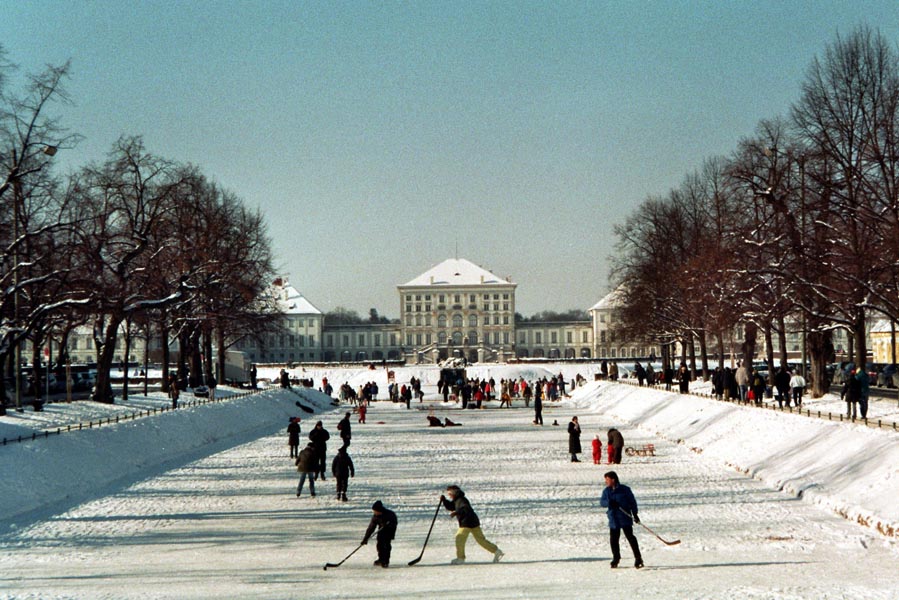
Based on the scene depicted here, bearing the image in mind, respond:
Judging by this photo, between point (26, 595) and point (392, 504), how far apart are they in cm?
777

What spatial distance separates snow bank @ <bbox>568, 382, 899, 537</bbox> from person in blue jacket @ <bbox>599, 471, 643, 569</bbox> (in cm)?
406

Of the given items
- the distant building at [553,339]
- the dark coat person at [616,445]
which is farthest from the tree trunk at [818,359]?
the distant building at [553,339]

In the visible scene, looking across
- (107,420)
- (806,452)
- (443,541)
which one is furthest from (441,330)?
(443,541)

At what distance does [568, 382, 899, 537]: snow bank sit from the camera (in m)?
16.6

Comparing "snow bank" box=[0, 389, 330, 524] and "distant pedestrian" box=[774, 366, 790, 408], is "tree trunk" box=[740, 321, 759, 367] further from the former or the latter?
"snow bank" box=[0, 389, 330, 524]

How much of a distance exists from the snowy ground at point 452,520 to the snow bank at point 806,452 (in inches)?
2.3

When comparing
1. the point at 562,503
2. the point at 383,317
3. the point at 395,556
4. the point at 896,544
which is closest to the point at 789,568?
the point at 896,544

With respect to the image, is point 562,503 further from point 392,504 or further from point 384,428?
point 384,428

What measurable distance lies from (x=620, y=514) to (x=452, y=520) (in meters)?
4.62

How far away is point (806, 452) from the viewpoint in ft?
70.7

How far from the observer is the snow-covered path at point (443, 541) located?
12.2 m

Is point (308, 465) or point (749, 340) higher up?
point (749, 340)

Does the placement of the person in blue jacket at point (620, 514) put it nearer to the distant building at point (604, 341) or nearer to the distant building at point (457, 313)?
the distant building at point (604, 341)

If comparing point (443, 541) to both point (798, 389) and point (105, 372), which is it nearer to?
point (798, 389)
